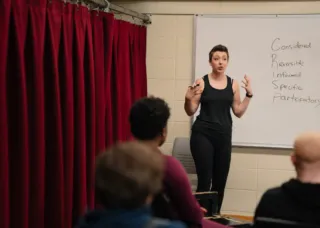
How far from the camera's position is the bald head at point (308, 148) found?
165 centimetres

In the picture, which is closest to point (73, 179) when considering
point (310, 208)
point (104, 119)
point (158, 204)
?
point (104, 119)

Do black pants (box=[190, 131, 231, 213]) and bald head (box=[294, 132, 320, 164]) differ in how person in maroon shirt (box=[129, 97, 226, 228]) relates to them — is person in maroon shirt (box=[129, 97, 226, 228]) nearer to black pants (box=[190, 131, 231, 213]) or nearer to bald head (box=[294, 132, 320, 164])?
bald head (box=[294, 132, 320, 164])

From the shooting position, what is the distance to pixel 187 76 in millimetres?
4016

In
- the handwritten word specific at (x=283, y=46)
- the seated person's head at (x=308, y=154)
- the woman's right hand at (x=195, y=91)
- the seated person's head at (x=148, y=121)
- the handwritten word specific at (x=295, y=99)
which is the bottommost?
the seated person's head at (x=308, y=154)

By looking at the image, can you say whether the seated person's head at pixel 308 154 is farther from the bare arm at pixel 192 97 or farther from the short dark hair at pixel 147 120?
the bare arm at pixel 192 97

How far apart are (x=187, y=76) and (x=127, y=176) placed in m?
2.96

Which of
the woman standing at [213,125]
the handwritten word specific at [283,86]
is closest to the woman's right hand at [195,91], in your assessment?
the woman standing at [213,125]

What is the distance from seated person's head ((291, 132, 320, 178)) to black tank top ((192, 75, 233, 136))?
4.91 feet

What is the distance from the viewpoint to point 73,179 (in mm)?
2609

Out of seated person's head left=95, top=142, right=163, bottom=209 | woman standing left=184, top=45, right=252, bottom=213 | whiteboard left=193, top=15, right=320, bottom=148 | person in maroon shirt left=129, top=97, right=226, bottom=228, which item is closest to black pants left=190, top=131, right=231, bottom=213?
woman standing left=184, top=45, right=252, bottom=213

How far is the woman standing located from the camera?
3166 mm

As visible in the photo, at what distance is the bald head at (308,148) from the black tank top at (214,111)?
1.50m

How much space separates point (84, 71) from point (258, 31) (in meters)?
1.75

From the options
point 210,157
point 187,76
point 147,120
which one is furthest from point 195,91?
point 147,120
